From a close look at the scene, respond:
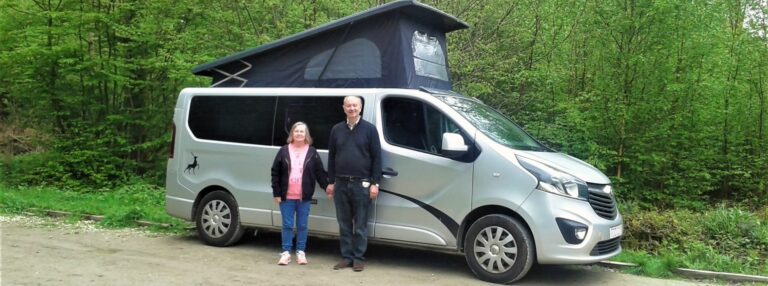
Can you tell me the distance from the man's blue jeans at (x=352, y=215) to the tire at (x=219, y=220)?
1.73 metres

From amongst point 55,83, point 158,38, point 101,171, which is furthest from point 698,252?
point 55,83

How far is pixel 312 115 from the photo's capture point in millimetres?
7367

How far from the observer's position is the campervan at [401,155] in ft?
19.9

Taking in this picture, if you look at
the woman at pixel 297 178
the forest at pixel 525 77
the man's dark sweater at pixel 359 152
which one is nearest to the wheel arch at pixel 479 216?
the man's dark sweater at pixel 359 152

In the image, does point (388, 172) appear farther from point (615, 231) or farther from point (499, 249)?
point (615, 231)

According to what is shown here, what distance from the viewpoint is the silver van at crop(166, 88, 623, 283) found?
6016 millimetres

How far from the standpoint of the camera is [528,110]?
1268 centimetres

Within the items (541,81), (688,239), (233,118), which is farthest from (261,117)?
(541,81)

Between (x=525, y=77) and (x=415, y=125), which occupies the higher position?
(x=525, y=77)

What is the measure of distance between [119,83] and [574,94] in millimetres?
10287

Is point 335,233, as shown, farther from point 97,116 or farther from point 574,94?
point 97,116

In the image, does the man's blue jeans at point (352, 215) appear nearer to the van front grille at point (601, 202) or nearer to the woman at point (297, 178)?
the woman at point (297, 178)

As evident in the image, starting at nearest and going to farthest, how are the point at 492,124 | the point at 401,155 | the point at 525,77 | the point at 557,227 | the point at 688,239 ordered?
the point at 557,227 < the point at 401,155 < the point at 492,124 < the point at 688,239 < the point at 525,77

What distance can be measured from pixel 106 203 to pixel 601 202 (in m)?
9.45
